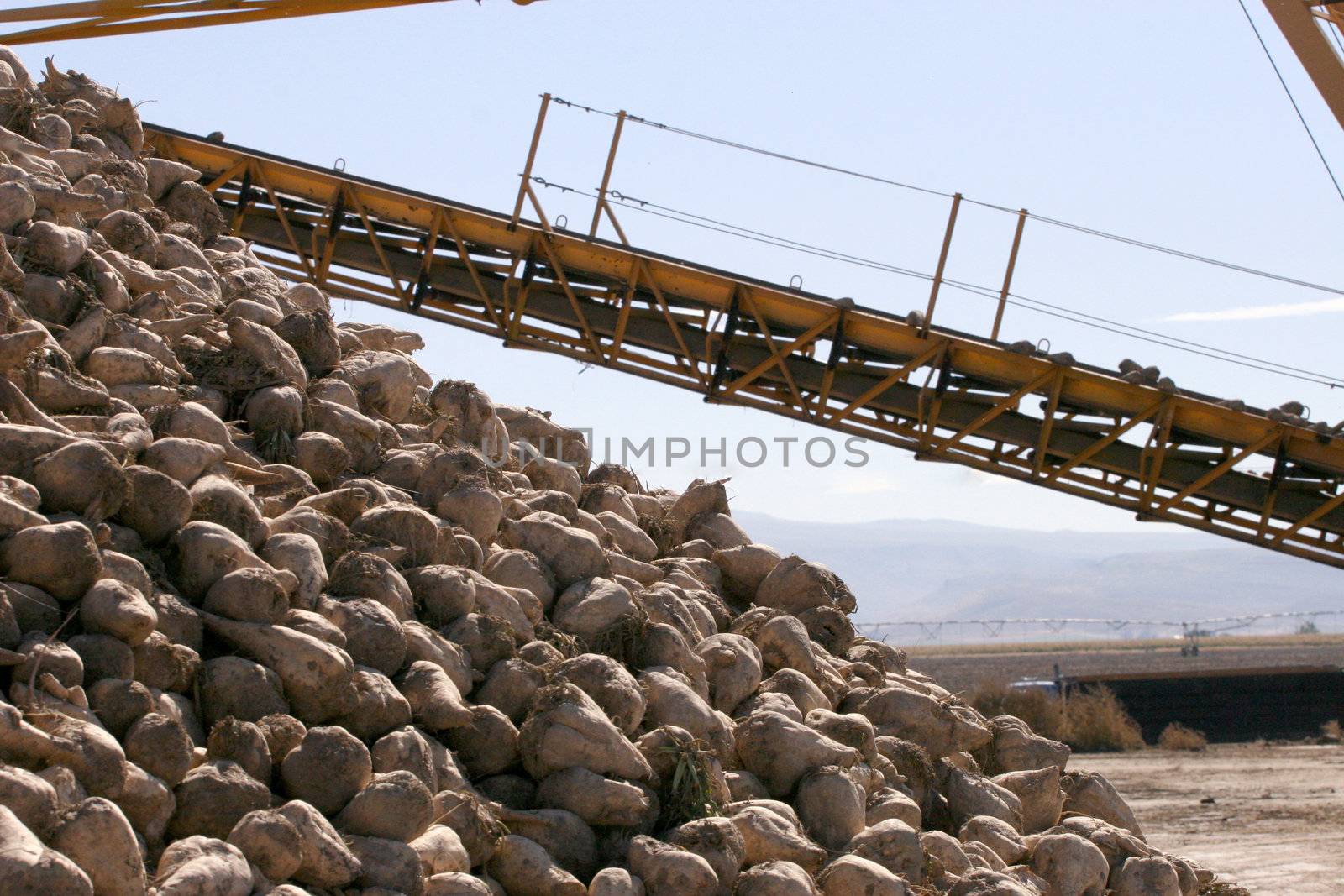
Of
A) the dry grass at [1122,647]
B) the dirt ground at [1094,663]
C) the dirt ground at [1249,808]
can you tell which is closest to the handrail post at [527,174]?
the dirt ground at [1249,808]

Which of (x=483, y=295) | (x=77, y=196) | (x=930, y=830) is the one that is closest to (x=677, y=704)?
(x=930, y=830)

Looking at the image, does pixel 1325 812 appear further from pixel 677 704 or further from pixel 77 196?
pixel 77 196

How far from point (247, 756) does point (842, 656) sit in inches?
179

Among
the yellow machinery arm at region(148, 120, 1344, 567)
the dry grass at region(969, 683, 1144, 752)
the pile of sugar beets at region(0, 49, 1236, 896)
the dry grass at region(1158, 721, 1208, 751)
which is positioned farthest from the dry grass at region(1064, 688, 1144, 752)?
the pile of sugar beets at region(0, 49, 1236, 896)

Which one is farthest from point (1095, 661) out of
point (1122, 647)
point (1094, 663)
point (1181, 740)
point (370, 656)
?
point (370, 656)

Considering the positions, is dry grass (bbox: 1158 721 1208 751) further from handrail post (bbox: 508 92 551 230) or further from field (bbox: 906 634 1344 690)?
handrail post (bbox: 508 92 551 230)

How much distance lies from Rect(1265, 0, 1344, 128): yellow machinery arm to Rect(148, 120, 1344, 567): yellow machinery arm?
9.08 ft

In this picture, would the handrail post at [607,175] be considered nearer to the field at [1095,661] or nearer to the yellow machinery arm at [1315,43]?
the yellow machinery arm at [1315,43]

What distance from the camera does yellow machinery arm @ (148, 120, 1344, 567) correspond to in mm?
12812

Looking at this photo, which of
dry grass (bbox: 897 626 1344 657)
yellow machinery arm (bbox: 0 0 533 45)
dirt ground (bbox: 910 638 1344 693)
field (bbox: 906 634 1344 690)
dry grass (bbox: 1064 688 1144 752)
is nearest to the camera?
yellow machinery arm (bbox: 0 0 533 45)

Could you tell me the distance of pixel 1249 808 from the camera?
20.3m

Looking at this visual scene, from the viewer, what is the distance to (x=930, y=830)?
25.5ft

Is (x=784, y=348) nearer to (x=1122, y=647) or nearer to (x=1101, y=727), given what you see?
(x=1101, y=727)

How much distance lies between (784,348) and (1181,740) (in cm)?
1827
